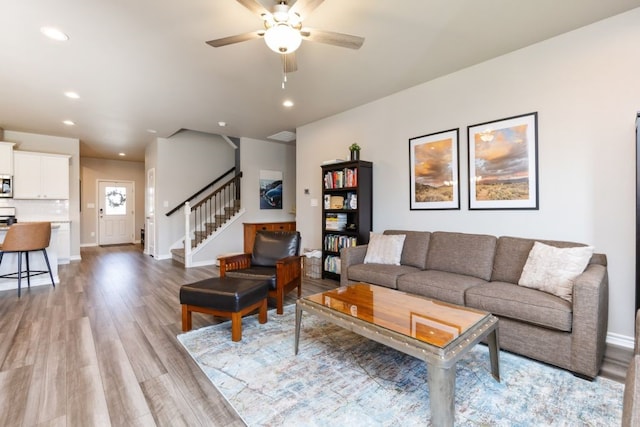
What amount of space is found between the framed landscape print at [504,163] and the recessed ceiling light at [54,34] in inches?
165

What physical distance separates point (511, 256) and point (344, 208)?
7.27 feet

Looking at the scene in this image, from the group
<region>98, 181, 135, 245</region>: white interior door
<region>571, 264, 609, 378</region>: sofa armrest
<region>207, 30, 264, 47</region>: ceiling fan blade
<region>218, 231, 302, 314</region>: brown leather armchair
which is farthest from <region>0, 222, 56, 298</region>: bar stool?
<region>571, 264, 609, 378</region>: sofa armrest

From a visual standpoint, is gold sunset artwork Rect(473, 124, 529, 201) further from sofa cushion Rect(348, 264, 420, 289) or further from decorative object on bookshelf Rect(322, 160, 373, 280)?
decorative object on bookshelf Rect(322, 160, 373, 280)

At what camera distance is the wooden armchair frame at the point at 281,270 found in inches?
122

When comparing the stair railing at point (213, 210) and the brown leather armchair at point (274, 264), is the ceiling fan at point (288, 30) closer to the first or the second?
the brown leather armchair at point (274, 264)

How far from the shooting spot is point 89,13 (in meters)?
2.38

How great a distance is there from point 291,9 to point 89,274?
5.63 metres

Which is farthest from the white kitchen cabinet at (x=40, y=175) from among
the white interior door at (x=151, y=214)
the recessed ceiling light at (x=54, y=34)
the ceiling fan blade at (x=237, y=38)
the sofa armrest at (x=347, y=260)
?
the sofa armrest at (x=347, y=260)

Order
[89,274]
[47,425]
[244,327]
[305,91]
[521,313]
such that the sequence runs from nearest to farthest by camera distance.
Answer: [47,425], [521,313], [244,327], [305,91], [89,274]

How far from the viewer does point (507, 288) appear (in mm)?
2395

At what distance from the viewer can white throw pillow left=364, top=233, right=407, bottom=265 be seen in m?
3.50

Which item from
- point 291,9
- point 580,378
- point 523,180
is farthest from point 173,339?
point 523,180

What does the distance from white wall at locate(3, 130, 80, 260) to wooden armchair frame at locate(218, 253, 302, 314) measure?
17.8 ft

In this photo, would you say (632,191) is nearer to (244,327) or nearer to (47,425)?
(244,327)
